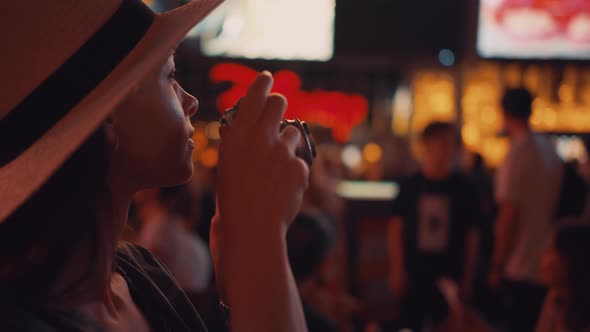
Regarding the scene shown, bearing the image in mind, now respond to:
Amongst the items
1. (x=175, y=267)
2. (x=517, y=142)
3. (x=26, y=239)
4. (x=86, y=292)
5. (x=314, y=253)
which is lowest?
(x=175, y=267)

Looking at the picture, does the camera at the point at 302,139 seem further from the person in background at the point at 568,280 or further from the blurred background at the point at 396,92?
the blurred background at the point at 396,92

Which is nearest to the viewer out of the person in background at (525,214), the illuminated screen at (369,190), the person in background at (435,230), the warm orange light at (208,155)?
the person in background at (525,214)

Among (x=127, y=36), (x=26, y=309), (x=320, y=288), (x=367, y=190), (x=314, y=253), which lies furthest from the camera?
(x=367, y=190)

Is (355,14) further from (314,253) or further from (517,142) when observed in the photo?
(314,253)

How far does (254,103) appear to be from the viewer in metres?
0.79

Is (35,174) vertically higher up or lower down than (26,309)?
higher up

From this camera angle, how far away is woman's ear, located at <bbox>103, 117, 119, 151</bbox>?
0.83 meters

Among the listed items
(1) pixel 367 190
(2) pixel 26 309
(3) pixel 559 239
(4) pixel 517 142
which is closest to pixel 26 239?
(2) pixel 26 309

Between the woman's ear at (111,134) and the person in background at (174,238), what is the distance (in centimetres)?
211

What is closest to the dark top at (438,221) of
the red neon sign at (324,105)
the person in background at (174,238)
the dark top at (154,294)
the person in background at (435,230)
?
the person in background at (435,230)

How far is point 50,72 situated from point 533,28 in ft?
20.3

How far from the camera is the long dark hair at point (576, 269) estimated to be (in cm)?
204

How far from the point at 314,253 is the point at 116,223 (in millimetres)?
1357

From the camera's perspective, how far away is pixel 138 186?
2.96 ft
